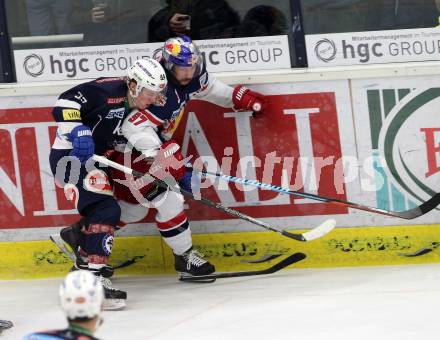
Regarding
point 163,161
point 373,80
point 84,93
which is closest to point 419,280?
point 373,80

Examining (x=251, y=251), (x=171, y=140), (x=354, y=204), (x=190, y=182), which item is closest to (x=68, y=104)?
(x=171, y=140)

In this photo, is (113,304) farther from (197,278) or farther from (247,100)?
(247,100)

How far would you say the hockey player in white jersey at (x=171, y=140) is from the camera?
5.62m

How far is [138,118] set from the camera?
18.5 ft

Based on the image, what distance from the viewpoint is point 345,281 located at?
5621mm

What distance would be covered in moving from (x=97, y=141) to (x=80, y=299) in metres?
2.56

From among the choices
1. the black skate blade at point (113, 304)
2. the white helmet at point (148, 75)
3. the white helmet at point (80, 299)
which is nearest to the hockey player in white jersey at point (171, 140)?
the white helmet at point (148, 75)

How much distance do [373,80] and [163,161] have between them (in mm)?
1171

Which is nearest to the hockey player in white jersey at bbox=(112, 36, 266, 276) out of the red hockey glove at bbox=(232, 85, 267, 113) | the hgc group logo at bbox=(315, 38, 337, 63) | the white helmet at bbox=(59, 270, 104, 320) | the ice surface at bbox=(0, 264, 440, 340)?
the red hockey glove at bbox=(232, 85, 267, 113)

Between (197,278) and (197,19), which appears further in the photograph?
(197,19)

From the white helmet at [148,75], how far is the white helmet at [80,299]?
2.28 m

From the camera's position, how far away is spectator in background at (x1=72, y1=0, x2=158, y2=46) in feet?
19.7

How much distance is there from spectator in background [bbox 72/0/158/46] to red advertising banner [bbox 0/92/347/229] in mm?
482

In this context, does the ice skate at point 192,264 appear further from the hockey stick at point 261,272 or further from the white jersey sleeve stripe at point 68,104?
the white jersey sleeve stripe at point 68,104
